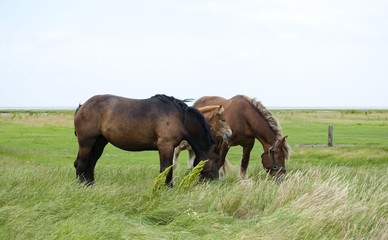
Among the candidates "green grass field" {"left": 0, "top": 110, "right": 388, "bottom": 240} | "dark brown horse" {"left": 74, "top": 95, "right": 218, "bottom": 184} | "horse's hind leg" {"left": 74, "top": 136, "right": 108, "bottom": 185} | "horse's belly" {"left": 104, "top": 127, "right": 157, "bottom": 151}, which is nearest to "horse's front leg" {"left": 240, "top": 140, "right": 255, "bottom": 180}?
"dark brown horse" {"left": 74, "top": 95, "right": 218, "bottom": 184}

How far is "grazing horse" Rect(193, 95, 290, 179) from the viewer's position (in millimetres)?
9562

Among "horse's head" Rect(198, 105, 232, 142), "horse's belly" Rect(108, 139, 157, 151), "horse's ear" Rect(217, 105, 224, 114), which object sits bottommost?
"horse's belly" Rect(108, 139, 157, 151)

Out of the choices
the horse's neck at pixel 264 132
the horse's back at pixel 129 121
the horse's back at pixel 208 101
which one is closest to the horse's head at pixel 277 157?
the horse's neck at pixel 264 132

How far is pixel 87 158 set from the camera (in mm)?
9102

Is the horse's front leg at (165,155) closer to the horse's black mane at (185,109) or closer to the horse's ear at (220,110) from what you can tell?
the horse's black mane at (185,109)

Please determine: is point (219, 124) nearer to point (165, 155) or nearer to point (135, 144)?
point (165, 155)

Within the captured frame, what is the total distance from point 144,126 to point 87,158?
1.40 meters

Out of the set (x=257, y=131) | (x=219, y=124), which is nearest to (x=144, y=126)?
(x=219, y=124)

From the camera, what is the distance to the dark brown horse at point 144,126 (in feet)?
28.0

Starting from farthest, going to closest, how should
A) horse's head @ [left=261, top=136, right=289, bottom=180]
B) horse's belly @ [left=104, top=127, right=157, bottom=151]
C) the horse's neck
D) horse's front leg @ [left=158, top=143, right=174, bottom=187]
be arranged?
the horse's neck < horse's head @ [left=261, top=136, right=289, bottom=180] < horse's belly @ [left=104, top=127, right=157, bottom=151] < horse's front leg @ [left=158, top=143, right=174, bottom=187]

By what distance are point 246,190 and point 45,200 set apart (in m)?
2.96

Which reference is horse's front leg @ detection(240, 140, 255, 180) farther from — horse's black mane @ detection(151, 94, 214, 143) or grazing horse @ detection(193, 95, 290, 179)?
horse's black mane @ detection(151, 94, 214, 143)

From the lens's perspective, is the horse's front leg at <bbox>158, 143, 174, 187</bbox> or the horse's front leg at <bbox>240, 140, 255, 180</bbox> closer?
the horse's front leg at <bbox>158, 143, 174, 187</bbox>

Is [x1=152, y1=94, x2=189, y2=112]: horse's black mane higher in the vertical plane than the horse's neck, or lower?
higher
